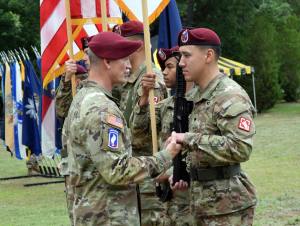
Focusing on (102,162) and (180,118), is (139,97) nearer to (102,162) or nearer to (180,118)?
(180,118)

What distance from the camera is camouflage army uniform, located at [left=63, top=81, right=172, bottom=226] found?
3572 millimetres

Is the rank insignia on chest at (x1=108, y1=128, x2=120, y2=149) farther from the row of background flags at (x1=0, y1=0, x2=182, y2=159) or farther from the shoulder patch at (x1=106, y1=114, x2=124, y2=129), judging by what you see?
the row of background flags at (x1=0, y1=0, x2=182, y2=159)

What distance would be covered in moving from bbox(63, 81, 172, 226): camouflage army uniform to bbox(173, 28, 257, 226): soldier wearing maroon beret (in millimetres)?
450

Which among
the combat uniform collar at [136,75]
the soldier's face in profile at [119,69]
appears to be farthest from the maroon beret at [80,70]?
the soldier's face in profile at [119,69]

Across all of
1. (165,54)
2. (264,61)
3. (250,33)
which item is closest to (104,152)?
(165,54)

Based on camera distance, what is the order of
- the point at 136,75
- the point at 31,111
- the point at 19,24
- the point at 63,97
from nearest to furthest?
the point at 136,75 → the point at 63,97 → the point at 31,111 → the point at 19,24

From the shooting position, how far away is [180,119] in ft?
14.6

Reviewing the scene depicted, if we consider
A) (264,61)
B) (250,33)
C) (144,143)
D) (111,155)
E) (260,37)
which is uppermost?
(111,155)

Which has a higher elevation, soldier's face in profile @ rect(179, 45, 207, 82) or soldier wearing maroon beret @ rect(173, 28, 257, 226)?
soldier's face in profile @ rect(179, 45, 207, 82)

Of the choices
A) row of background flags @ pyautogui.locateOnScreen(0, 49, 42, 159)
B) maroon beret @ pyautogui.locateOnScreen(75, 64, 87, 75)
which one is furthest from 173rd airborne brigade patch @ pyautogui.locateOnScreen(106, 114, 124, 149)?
row of background flags @ pyautogui.locateOnScreen(0, 49, 42, 159)

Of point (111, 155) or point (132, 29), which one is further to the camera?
point (132, 29)

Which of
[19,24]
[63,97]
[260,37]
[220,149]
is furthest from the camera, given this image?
[260,37]

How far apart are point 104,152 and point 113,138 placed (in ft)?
0.30

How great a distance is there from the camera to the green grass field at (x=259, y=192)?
28.1ft
